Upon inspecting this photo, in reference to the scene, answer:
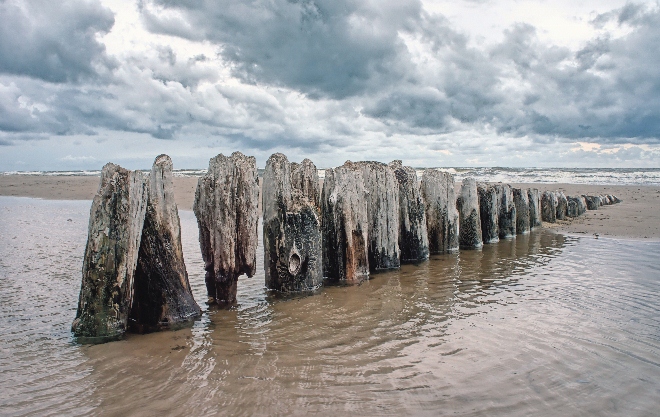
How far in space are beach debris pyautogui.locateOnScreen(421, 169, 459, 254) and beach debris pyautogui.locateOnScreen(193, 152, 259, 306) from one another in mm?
4525

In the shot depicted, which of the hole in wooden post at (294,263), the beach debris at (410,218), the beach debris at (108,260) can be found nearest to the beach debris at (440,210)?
the beach debris at (410,218)

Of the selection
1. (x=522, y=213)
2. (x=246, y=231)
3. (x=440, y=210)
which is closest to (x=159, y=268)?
(x=246, y=231)

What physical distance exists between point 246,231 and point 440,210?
4.92 meters

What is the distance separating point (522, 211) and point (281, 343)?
33.0ft

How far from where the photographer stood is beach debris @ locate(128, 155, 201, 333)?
189 inches

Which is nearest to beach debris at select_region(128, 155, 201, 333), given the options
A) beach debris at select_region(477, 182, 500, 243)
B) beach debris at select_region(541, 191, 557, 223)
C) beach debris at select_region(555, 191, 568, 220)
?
Answer: beach debris at select_region(477, 182, 500, 243)

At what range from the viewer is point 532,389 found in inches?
134

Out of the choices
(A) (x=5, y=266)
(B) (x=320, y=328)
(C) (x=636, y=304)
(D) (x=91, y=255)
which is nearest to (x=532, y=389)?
(B) (x=320, y=328)

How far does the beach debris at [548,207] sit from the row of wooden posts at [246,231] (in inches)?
261

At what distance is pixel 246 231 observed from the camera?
5586 millimetres

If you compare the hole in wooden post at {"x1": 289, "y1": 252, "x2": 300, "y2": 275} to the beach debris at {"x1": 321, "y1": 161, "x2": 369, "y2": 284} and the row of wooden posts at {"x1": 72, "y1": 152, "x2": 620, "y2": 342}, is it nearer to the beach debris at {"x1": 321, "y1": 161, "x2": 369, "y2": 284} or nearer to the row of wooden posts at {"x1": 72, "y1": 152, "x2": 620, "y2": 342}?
the row of wooden posts at {"x1": 72, "y1": 152, "x2": 620, "y2": 342}

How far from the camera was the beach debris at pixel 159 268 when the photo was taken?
4805mm

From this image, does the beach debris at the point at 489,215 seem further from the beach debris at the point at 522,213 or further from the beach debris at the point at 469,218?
the beach debris at the point at 522,213

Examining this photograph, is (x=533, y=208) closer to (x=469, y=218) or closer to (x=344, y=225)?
(x=469, y=218)
